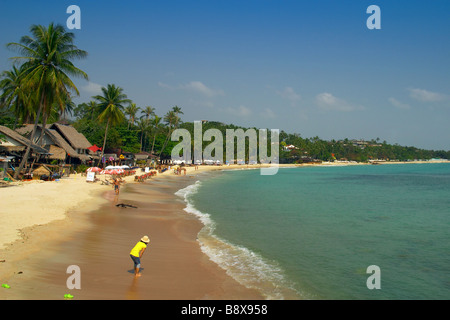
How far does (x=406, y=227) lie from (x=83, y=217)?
18.8 metres

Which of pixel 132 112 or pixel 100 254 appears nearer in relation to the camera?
pixel 100 254

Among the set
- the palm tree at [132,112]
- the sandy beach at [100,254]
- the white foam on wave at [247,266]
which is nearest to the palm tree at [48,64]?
the sandy beach at [100,254]

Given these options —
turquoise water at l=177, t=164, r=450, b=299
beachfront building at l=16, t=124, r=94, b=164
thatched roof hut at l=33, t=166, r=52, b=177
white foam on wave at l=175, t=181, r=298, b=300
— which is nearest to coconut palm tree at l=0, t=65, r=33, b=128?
beachfront building at l=16, t=124, r=94, b=164

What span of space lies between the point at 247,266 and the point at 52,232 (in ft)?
26.7

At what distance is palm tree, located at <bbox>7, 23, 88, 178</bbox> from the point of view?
31594 millimetres

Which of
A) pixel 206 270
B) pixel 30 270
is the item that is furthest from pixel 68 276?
pixel 206 270

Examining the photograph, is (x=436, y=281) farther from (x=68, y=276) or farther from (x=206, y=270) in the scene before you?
(x=68, y=276)

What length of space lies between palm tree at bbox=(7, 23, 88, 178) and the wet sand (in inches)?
737

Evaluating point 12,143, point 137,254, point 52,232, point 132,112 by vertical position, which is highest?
point 132,112

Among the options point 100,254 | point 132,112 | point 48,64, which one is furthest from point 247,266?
point 132,112

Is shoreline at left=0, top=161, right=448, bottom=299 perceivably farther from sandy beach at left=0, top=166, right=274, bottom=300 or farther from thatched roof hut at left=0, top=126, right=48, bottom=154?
thatched roof hut at left=0, top=126, right=48, bottom=154

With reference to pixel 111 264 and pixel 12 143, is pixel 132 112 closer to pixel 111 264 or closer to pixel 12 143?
pixel 12 143

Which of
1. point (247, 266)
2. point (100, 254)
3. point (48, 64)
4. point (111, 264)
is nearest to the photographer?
point (111, 264)

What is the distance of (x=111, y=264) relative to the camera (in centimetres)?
1116
